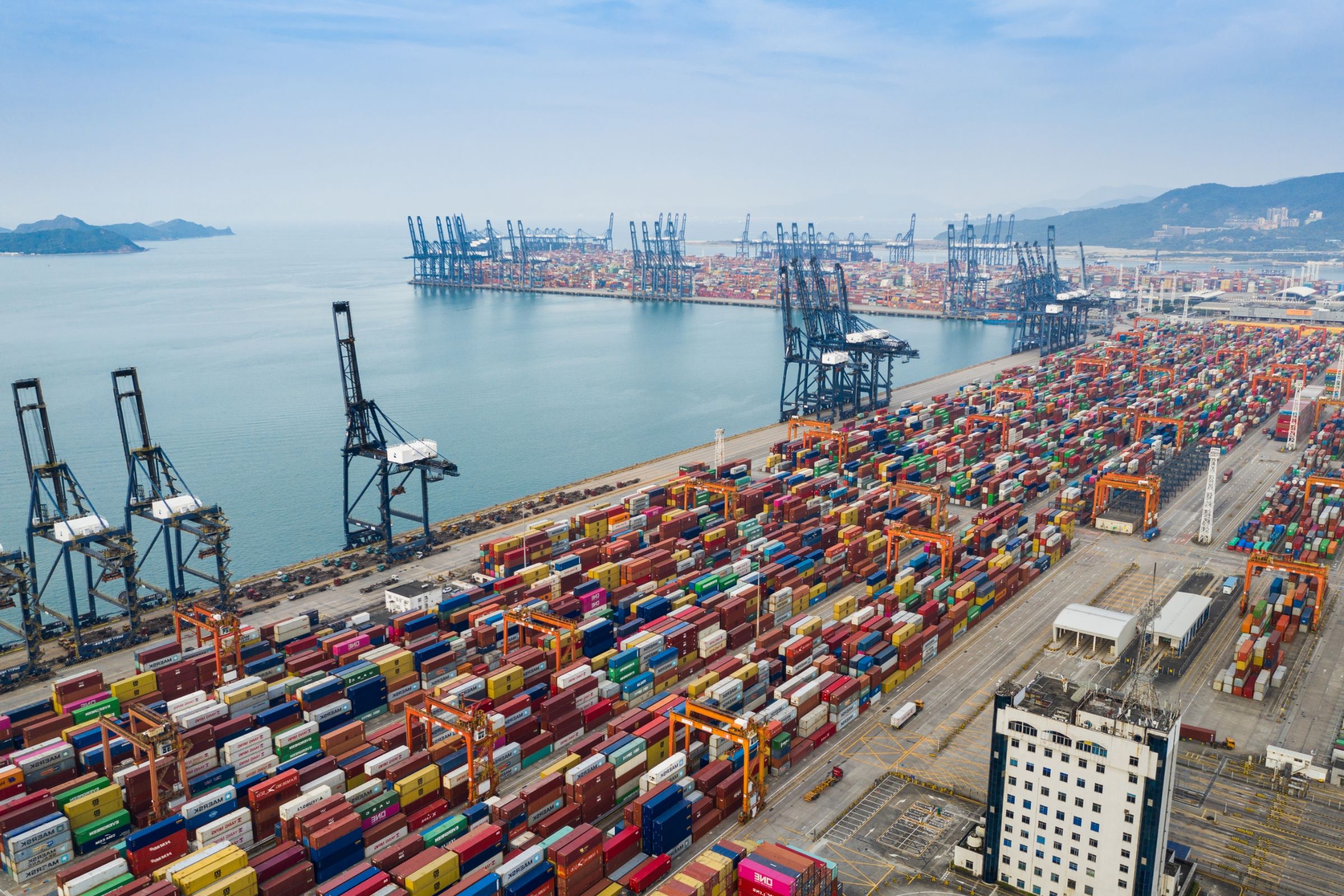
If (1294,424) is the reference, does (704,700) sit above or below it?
below

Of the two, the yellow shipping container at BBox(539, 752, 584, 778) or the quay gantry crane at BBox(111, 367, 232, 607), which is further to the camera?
the quay gantry crane at BBox(111, 367, 232, 607)

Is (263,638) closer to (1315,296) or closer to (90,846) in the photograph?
(90,846)

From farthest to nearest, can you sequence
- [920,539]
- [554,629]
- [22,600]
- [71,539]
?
[920,539] < [71,539] < [22,600] < [554,629]

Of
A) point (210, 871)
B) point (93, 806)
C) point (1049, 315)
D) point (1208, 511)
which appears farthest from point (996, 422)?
point (93, 806)

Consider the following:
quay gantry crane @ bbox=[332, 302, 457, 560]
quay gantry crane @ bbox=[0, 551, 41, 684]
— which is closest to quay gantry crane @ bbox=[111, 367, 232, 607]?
quay gantry crane @ bbox=[0, 551, 41, 684]

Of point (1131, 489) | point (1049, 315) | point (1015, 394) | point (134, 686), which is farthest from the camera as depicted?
point (1049, 315)

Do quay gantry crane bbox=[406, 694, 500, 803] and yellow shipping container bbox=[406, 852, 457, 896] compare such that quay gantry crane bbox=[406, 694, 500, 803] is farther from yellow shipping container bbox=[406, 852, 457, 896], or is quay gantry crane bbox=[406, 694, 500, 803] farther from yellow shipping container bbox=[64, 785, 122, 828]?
yellow shipping container bbox=[64, 785, 122, 828]

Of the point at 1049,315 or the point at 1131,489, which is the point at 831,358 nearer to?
the point at 1131,489
